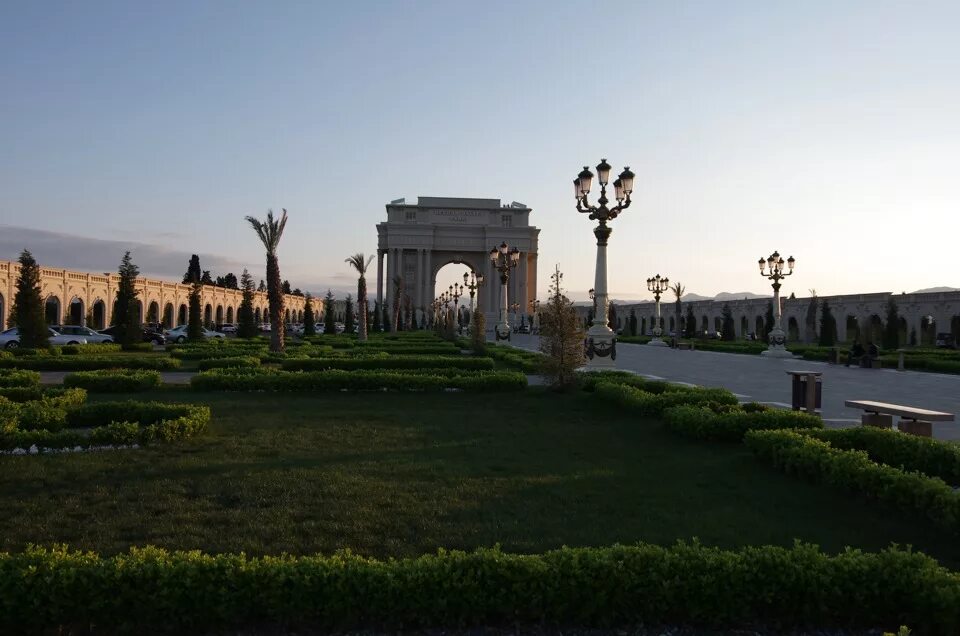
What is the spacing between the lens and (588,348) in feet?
57.7

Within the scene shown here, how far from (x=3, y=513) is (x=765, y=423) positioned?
7.97 meters

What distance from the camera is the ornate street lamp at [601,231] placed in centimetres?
1658

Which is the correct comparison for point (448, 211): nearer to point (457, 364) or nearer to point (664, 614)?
point (457, 364)

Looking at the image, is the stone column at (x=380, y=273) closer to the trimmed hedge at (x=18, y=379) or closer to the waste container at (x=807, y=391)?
the trimmed hedge at (x=18, y=379)

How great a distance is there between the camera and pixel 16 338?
94.6 feet

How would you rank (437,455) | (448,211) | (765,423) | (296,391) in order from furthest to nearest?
(448,211)
(296,391)
(765,423)
(437,455)

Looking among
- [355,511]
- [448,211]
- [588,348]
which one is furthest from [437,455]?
[448,211]

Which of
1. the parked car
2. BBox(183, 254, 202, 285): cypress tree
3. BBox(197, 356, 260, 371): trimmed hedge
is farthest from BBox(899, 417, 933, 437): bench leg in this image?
BBox(183, 254, 202, 285): cypress tree

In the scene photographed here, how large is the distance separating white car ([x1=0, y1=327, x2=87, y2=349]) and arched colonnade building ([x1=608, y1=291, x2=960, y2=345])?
27774mm

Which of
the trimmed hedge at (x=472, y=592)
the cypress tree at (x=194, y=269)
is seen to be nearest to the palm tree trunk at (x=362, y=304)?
the trimmed hedge at (x=472, y=592)

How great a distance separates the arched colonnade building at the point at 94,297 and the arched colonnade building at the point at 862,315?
1416 inches

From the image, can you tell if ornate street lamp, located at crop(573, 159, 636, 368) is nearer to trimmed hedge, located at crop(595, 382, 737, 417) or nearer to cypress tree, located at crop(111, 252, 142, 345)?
trimmed hedge, located at crop(595, 382, 737, 417)

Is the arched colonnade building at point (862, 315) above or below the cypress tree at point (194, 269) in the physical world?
below

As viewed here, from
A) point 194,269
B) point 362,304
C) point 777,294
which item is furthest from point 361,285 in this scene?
point 194,269
